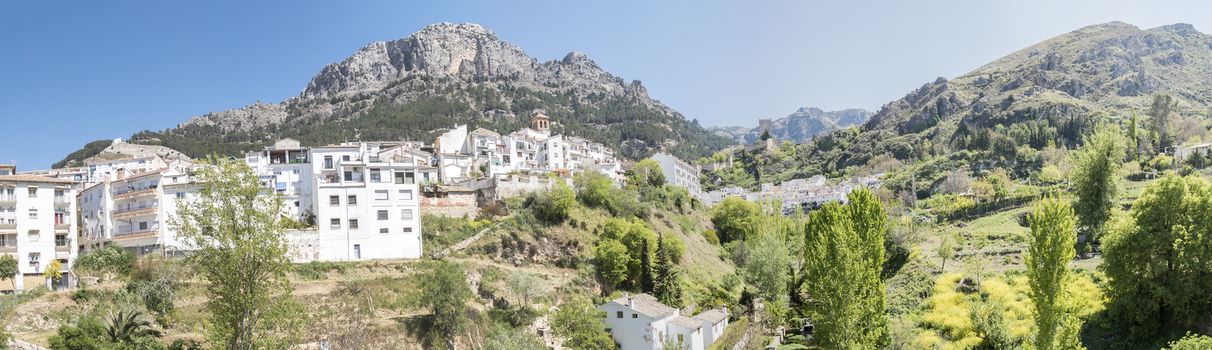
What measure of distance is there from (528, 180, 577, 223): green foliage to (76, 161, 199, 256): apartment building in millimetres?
23470

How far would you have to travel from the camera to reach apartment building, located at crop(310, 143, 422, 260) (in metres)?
44.1

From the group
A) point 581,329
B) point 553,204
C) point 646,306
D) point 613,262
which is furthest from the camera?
point 553,204

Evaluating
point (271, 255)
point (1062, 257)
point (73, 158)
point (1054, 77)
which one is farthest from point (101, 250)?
point (1054, 77)

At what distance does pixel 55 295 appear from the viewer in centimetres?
3294

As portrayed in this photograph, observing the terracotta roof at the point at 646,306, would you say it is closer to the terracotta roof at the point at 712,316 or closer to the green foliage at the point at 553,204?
the terracotta roof at the point at 712,316

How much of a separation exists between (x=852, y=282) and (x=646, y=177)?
47531mm

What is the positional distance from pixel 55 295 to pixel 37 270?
10.8 meters

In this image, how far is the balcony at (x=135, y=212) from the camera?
42.5m

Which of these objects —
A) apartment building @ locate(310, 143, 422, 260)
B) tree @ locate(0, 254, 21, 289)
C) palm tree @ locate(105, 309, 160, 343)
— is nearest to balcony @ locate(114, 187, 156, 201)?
tree @ locate(0, 254, 21, 289)

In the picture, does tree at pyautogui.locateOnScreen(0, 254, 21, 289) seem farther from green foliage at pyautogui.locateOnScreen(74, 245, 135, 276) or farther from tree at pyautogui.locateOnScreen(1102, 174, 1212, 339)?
tree at pyautogui.locateOnScreen(1102, 174, 1212, 339)

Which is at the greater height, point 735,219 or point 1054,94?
point 1054,94

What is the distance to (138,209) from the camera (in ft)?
142

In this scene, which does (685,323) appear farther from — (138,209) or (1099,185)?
(138,209)

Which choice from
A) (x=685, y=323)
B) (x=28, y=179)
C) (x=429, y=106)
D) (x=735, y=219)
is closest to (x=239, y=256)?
(x=685, y=323)
